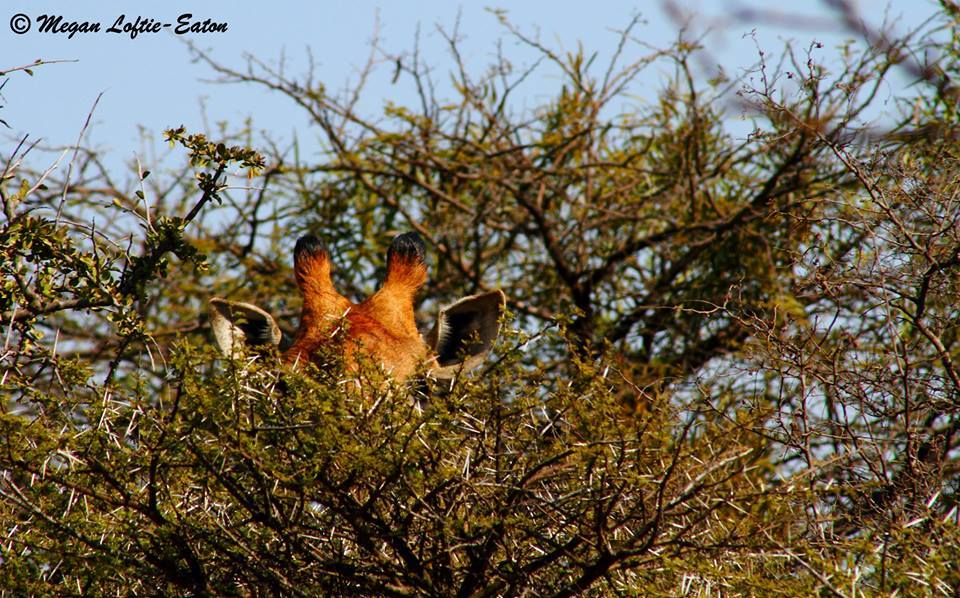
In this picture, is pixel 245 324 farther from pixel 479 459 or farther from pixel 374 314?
pixel 479 459

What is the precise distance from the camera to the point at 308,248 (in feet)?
15.4

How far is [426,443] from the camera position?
2.68m

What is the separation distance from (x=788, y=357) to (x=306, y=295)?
6.59 feet

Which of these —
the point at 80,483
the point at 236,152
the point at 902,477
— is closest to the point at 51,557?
the point at 80,483

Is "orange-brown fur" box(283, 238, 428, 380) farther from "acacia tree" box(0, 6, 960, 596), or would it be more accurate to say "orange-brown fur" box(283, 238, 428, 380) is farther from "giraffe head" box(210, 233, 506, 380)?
"acacia tree" box(0, 6, 960, 596)

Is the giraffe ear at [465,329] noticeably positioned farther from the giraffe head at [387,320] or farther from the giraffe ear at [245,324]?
the giraffe ear at [245,324]

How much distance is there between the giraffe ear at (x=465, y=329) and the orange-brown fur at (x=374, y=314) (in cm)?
8

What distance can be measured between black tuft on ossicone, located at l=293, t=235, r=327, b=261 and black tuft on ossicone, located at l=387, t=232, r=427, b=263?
264 millimetres

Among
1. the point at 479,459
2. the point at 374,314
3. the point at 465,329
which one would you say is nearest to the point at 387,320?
the point at 374,314

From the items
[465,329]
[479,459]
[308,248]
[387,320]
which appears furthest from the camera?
[308,248]

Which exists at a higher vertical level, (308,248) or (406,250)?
(406,250)

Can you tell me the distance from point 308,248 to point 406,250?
0.38m

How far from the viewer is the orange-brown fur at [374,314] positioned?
420 cm

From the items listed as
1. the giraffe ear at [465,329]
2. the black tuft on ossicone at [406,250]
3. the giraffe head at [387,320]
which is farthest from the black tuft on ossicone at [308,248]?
the giraffe ear at [465,329]
